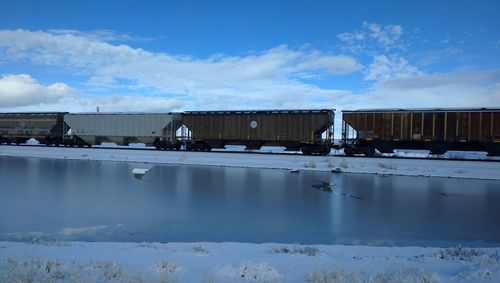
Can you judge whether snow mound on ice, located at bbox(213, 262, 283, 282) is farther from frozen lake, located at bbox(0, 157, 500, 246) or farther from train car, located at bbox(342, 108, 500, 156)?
train car, located at bbox(342, 108, 500, 156)

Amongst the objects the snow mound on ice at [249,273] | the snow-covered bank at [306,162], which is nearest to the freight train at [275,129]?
the snow-covered bank at [306,162]

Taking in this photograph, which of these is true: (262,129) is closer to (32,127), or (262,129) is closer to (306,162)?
(306,162)

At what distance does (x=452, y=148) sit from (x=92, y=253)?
88.8ft

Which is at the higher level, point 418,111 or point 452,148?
point 418,111

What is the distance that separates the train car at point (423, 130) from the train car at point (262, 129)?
6.08 feet

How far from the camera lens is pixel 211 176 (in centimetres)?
2044

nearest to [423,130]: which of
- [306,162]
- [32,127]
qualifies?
[306,162]

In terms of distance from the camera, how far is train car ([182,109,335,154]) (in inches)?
1242

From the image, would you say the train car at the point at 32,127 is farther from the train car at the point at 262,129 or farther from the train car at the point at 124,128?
the train car at the point at 262,129

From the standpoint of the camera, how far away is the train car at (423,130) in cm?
2720

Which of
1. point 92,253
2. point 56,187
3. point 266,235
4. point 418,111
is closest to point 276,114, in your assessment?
point 418,111

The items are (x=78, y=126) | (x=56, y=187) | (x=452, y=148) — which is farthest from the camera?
(x=78, y=126)

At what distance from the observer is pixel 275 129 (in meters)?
32.6

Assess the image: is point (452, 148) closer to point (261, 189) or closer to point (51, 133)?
point (261, 189)
